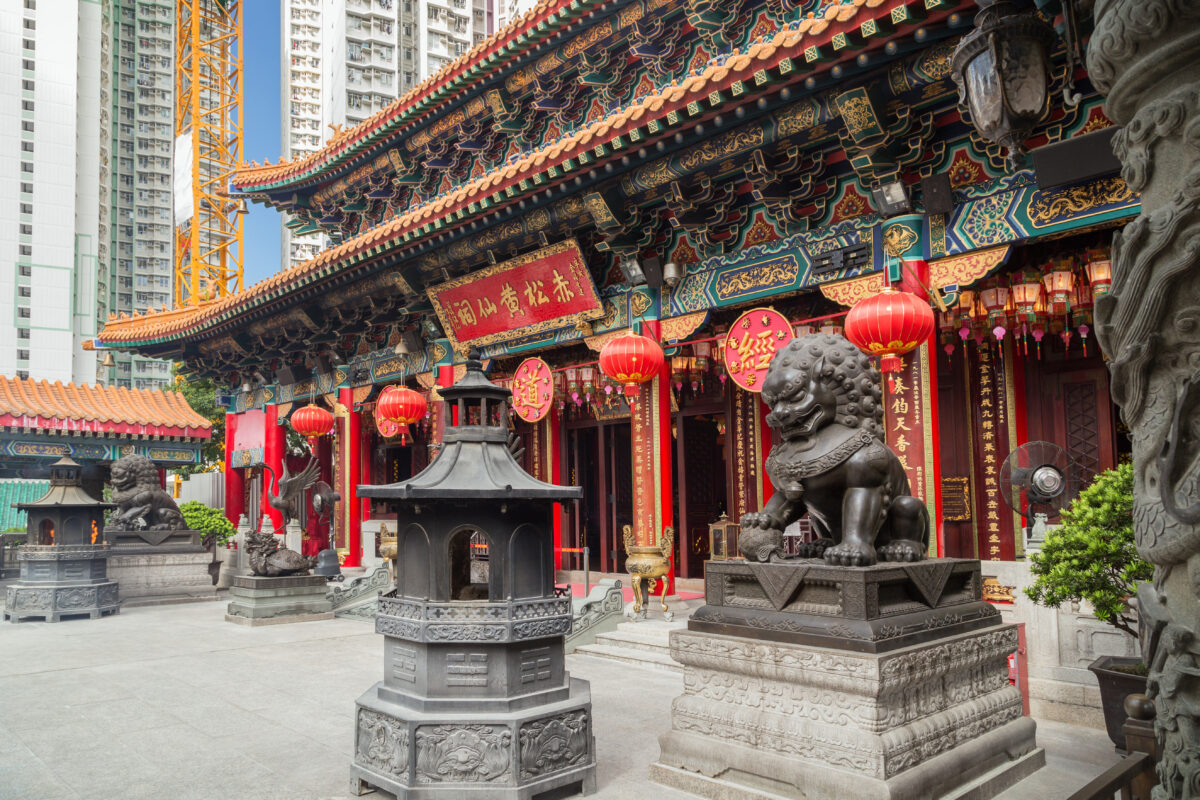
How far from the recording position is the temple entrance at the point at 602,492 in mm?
11922

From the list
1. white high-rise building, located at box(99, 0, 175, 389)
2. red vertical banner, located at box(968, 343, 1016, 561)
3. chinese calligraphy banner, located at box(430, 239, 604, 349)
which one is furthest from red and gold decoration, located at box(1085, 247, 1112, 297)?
white high-rise building, located at box(99, 0, 175, 389)

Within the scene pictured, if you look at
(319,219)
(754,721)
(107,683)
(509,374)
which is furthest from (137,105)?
(754,721)

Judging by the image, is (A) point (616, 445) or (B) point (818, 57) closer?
(B) point (818, 57)

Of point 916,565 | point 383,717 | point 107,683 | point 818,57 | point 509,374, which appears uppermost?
point 818,57

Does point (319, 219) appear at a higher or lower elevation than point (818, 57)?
higher

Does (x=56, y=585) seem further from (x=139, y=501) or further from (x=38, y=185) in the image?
(x=38, y=185)

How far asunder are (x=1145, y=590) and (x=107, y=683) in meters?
7.29

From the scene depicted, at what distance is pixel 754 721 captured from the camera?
3572mm

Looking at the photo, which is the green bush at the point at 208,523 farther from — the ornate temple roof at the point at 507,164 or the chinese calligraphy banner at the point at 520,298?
the chinese calligraphy banner at the point at 520,298

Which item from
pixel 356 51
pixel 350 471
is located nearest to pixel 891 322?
pixel 350 471

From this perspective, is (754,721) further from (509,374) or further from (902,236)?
(509,374)

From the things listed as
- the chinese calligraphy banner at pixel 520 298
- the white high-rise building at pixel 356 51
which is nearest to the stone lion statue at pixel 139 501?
the chinese calligraphy banner at pixel 520 298

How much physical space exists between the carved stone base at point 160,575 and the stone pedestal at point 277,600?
10.3 feet

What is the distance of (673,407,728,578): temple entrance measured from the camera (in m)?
10.8
